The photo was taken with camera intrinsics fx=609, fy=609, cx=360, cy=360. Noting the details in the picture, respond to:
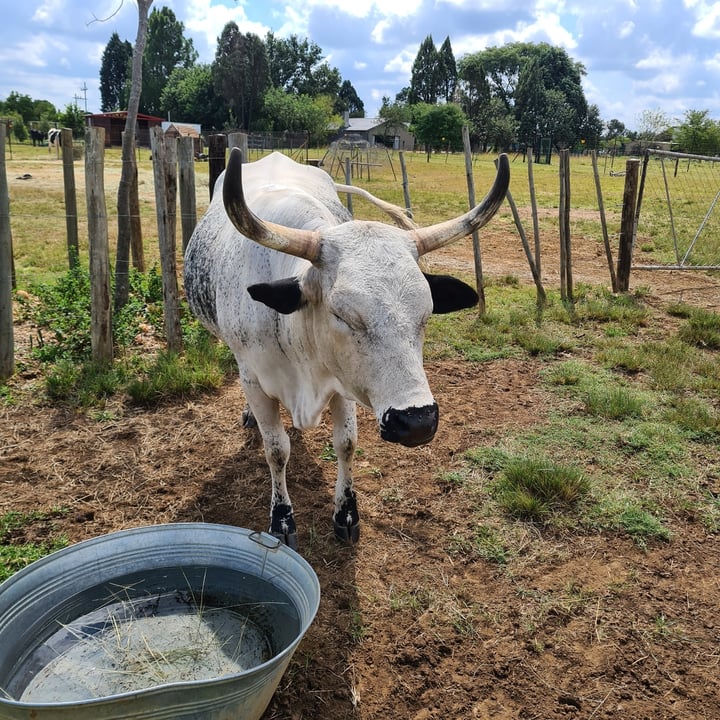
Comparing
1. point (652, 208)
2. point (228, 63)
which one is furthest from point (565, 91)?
point (652, 208)

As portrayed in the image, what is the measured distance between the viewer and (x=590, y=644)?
2822 millimetres

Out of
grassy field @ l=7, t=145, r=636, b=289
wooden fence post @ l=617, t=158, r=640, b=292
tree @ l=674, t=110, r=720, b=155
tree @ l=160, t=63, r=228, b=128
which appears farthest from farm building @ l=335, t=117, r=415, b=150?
wooden fence post @ l=617, t=158, r=640, b=292

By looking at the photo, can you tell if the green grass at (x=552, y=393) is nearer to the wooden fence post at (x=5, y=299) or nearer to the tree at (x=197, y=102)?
the wooden fence post at (x=5, y=299)

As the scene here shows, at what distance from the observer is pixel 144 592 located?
2709mm

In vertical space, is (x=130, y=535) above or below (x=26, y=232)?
below

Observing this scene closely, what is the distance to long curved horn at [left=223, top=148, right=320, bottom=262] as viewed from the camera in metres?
2.29

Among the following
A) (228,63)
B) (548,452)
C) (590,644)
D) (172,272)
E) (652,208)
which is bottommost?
(590,644)

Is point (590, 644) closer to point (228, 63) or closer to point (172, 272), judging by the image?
point (172, 272)

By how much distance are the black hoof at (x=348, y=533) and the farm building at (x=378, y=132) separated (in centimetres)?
6512

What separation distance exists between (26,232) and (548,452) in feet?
36.3

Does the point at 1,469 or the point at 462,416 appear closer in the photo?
the point at 1,469

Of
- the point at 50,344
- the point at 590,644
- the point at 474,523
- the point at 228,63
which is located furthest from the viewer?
the point at 228,63

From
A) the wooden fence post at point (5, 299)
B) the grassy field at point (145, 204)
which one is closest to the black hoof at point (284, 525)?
the wooden fence post at point (5, 299)

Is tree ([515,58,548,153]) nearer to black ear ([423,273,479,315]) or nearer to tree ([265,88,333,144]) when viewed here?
tree ([265,88,333,144])
